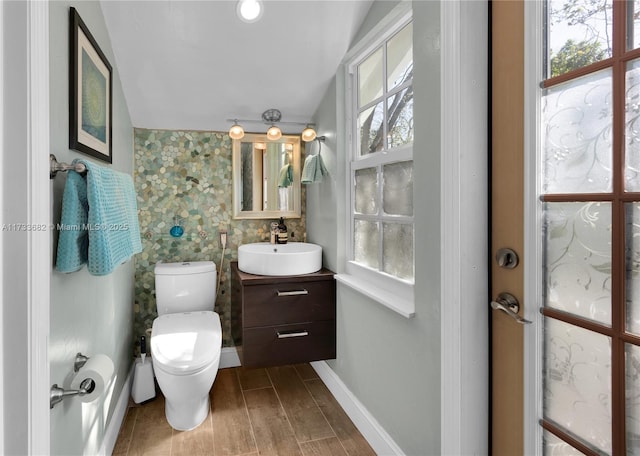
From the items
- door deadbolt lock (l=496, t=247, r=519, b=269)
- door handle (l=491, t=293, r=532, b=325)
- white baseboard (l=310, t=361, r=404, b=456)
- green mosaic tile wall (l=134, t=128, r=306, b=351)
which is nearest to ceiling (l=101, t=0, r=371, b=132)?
green mosaic tile wall (l=134, t=128, r=306, b=351)

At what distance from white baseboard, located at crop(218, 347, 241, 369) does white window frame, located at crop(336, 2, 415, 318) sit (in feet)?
3.78

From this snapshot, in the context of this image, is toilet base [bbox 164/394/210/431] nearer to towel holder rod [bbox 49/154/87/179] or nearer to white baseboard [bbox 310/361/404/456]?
white baseboard [bbox 310/361/404/456]

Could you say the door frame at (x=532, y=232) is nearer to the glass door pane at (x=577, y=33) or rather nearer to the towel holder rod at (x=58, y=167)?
the glass door pane at (x=577, y=33)

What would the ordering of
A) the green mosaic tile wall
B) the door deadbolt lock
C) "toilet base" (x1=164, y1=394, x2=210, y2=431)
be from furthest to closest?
the green mosaic tile wall < "toilet base" (x1=164, y1=394, x2=210, y2=431) < the door deadbolt lock

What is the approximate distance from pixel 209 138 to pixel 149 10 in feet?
3.08

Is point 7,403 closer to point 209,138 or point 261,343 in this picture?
point 261,343

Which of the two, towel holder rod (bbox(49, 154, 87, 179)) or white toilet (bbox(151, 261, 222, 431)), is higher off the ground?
towel holder rod (bbox(49, 154, 87, 179))

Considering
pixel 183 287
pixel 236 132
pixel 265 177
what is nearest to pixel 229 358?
pixel 183 287

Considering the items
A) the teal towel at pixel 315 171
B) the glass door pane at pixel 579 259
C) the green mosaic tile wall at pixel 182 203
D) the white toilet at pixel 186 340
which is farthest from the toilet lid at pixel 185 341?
the glass door pane at pixel 579 259

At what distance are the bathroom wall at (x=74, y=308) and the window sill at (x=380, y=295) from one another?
116 cm

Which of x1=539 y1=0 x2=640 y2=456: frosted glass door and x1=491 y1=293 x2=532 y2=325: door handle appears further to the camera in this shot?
x1=491 y1=293 x2=532 y2=325: door handle

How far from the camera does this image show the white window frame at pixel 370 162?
157cm

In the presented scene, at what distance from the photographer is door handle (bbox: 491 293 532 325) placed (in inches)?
40.4

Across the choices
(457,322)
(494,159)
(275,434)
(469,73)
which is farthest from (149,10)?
(275,434)
